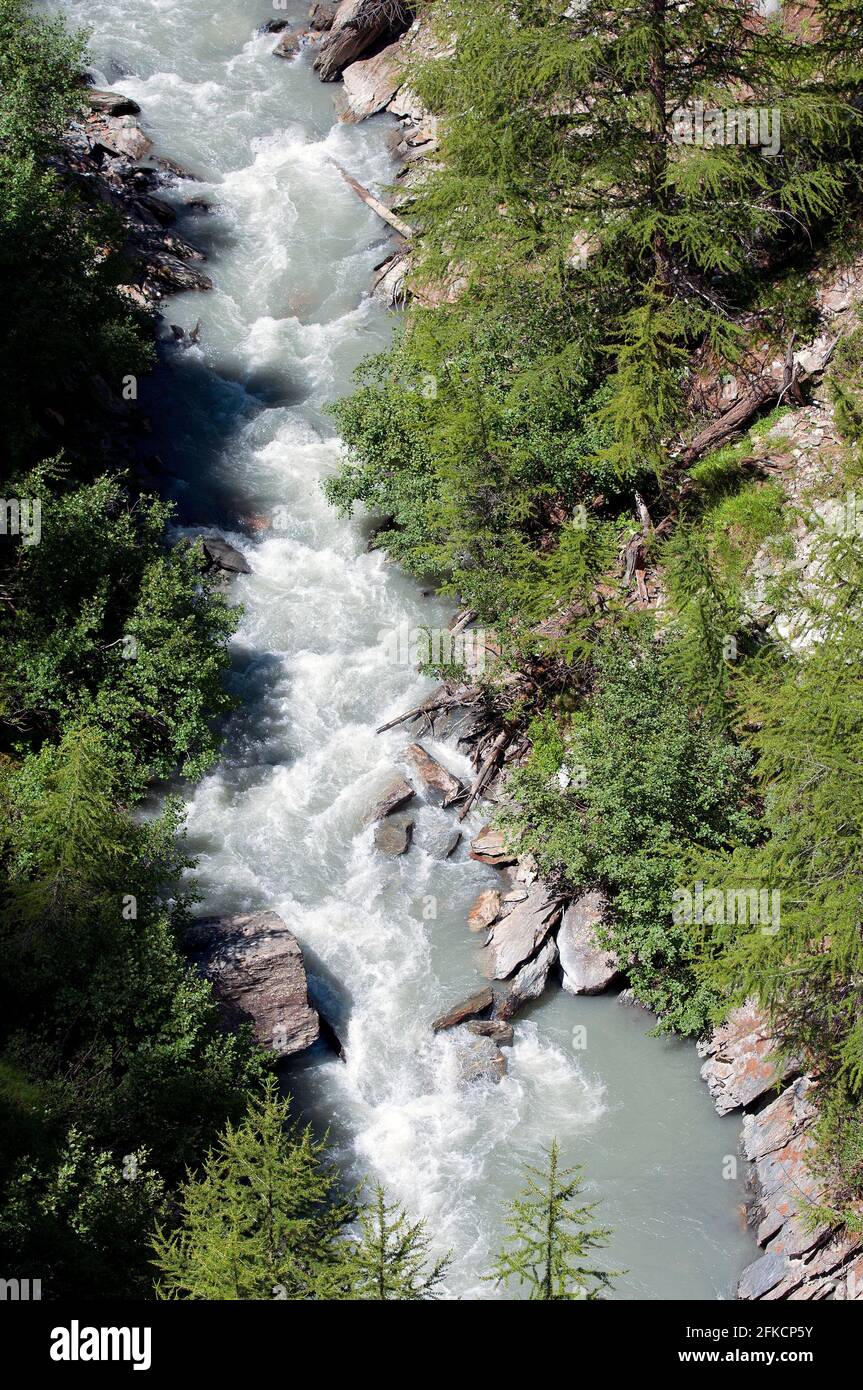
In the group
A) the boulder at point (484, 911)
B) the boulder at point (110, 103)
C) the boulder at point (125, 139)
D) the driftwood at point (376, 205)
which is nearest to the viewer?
the boulder at point (484, 911)

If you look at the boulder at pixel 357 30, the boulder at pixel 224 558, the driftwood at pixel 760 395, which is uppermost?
the boulder at pixel 357 30

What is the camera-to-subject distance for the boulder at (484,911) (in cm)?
2616

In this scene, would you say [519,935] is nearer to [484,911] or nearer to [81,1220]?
[484,911]

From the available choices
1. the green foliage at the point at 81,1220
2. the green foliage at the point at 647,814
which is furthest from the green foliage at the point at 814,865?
the green foliage at the point at 81,1220

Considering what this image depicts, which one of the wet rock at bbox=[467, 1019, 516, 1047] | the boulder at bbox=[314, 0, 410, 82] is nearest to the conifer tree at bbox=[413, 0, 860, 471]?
the wet rock at bbox=[467, 1019, 516, 1047]

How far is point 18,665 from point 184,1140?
9.87 m

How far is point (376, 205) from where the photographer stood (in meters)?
39.1

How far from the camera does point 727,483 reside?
92.8ft

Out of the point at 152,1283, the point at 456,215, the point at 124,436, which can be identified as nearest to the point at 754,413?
the point at 456,215

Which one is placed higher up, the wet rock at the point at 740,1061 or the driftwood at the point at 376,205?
the driftwood at the point at 376,205

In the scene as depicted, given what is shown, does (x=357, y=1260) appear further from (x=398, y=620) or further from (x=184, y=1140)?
(x=398, y=620)

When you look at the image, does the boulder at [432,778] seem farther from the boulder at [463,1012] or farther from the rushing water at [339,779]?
the boulder at [463,1012]

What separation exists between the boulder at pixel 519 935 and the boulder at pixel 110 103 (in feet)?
94.0

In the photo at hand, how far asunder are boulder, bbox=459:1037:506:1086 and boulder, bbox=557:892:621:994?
198 centimetres
